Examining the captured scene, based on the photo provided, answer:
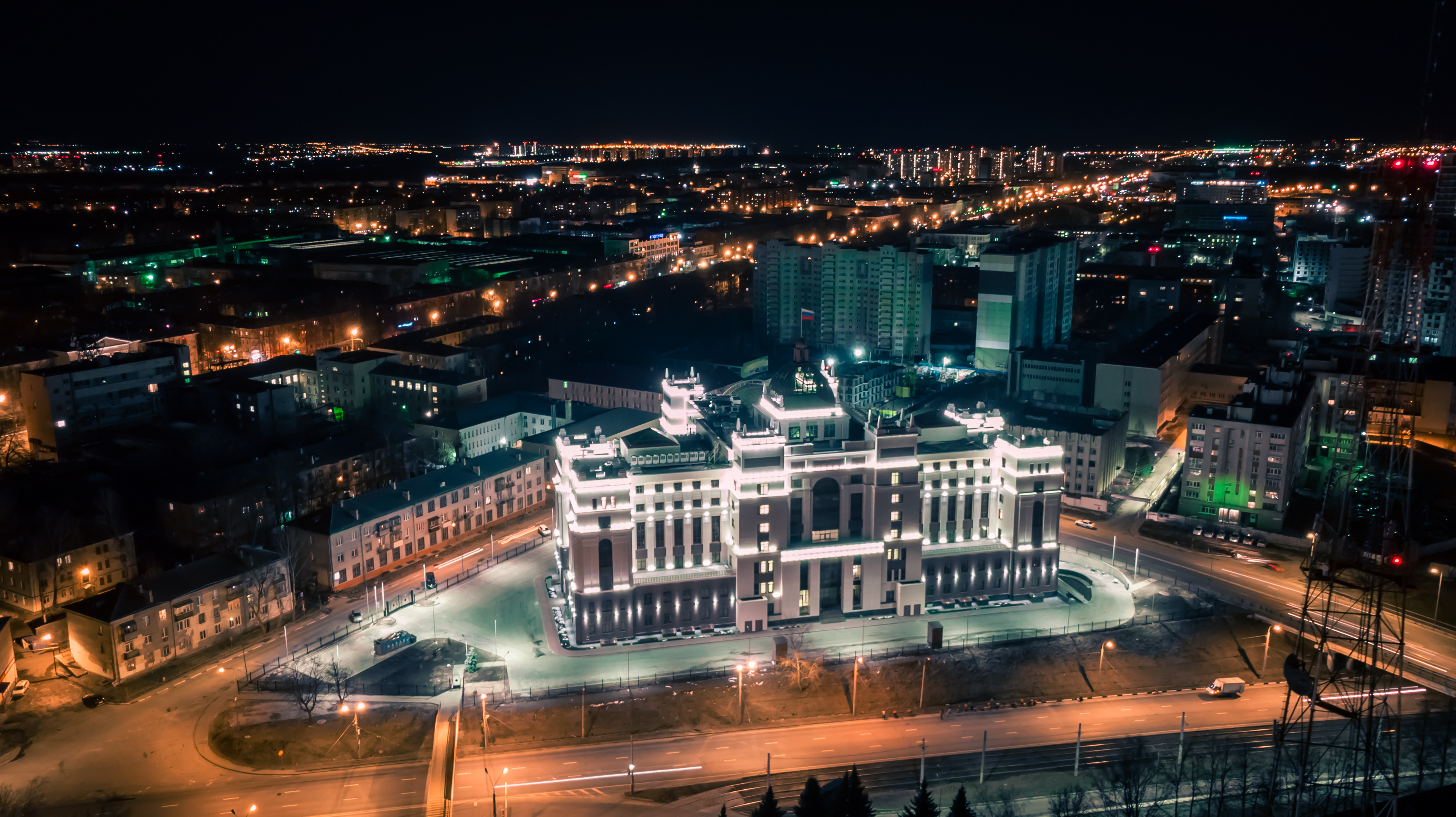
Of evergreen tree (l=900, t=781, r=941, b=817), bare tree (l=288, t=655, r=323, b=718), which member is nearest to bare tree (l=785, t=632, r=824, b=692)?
evergreen tree (l=900, t=781, r=941, b=817)

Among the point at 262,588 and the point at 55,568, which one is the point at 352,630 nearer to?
the point at 262,588

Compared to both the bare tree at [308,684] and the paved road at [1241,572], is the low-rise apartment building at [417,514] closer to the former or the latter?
the bare tree at [308,684]

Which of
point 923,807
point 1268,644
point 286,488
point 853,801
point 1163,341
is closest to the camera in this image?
point 923,807

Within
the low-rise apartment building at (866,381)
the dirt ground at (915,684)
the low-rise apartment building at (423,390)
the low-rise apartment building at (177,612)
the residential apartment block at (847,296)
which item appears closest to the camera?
the dirt ground at (915,684)

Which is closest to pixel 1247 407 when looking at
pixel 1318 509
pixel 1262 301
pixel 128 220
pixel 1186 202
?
pixel 1318 509

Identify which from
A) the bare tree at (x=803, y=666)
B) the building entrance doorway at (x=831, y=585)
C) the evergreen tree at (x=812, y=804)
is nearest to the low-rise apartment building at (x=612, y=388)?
the building entrance doorway at (x=831, y=585)

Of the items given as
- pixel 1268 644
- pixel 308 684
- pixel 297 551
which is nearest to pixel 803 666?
pixel 1268 644
